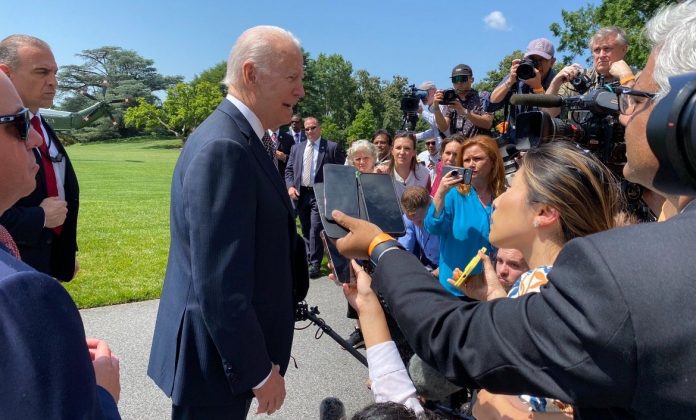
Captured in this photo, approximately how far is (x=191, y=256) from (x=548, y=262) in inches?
54.3

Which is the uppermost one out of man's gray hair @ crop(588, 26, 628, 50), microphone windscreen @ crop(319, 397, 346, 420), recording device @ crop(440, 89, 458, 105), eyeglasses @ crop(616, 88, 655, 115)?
man's gray hair @ crop(588, 26, 628, 50)

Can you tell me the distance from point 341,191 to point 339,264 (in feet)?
0.92

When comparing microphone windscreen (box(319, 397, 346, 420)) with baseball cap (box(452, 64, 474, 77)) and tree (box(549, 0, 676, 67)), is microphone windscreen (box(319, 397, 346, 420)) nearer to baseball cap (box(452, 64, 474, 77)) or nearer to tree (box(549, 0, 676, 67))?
baseball cap (box(452, 64, 474, 77))

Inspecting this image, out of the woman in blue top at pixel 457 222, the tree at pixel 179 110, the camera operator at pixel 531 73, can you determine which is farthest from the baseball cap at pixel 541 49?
the tree at pixel 179 110

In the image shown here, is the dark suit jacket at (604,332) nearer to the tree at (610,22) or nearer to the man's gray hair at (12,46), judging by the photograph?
the man's gray hair at (12,46)

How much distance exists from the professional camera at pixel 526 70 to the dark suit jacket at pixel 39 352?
477 centimetres

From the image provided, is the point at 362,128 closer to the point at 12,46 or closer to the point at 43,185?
the point at 12,46

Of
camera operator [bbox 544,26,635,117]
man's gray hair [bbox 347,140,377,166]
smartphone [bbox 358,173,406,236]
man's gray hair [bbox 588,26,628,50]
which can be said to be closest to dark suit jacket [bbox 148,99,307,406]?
smartphone [bbox 358,173,406,236]

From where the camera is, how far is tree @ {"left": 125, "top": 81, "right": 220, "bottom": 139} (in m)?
66.2

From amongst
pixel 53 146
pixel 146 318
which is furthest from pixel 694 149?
pixel 146 318

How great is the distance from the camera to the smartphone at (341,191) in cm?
175

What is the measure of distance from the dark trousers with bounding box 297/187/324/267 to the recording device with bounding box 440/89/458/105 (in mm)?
2511

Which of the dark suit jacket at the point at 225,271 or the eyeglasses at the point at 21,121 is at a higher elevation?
the eyeglasses at the point at 21,121

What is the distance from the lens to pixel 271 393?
6.72 feet
